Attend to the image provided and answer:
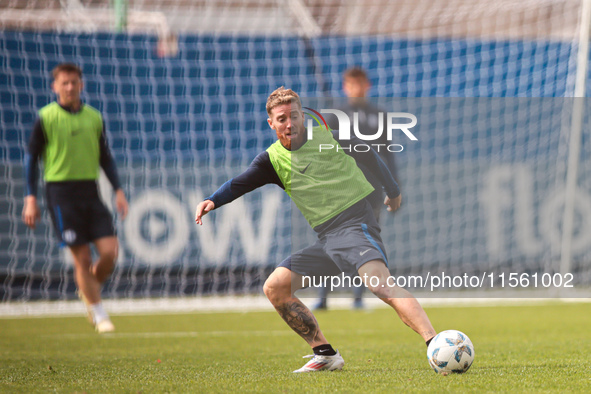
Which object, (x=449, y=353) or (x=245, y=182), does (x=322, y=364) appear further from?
(x=245, y=182)

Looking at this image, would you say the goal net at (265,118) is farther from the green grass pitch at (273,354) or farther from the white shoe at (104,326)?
the white shoe at (104,326)

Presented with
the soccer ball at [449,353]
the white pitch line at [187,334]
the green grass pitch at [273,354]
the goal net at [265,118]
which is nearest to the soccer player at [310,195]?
the green grass pitch at [273,354]

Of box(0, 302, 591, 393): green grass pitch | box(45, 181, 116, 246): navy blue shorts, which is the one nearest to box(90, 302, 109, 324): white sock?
box(0, 302, 591, 393): green grass pitch

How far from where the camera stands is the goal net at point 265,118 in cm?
1028

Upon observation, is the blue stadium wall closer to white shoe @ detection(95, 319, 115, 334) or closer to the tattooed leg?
white shoe @ detection(95, 319, 115, 334)

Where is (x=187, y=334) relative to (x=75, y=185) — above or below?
below

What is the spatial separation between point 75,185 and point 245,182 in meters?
2.84

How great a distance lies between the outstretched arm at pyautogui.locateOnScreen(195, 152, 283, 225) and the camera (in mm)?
4262

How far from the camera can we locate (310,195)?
4312 mm

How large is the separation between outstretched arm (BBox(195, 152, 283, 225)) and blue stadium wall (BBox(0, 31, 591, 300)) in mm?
6163

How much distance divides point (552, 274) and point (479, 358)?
667 centimetres

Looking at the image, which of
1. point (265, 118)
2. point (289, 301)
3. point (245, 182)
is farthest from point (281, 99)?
point (265, 118)

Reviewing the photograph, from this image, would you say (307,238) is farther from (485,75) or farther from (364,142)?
(364,142)

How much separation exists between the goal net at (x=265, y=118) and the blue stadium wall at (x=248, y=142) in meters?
0.02
